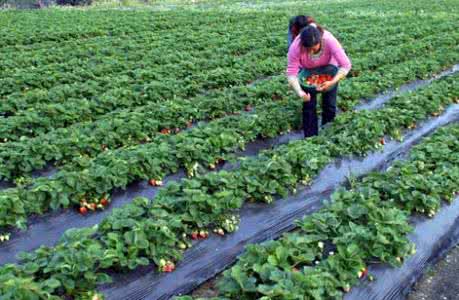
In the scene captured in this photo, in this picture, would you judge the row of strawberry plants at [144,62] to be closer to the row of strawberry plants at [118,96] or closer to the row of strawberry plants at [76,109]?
the row of strawberry plants at [118,96]

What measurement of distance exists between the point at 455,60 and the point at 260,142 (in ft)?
20.5

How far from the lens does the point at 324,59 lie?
6035 millimetres

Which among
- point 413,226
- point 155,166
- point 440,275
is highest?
point 155,166

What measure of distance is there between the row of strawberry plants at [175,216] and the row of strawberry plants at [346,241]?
580 millimetres

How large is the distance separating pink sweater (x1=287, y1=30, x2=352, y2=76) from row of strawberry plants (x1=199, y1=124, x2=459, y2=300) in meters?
1.45

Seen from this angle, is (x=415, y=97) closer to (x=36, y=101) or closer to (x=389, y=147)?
(x=389, y=147)

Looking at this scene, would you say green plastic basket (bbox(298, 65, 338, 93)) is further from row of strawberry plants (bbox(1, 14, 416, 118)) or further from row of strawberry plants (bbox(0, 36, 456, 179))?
row of strawberry plants (bbox(1, 14, 416, 118))

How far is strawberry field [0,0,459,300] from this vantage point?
3.48 meters

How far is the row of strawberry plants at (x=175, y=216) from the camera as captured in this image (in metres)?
3.33

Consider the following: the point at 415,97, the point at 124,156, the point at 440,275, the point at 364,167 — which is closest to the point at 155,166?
the point at 124,156

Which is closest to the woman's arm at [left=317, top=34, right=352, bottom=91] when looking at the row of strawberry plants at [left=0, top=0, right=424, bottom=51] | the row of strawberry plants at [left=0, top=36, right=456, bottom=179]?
the row of strawberry plants at [left=0, top=36, right=456, bottom=179]

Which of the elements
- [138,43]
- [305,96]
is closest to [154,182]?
[305,96]

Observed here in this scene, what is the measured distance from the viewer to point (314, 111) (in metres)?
6.27

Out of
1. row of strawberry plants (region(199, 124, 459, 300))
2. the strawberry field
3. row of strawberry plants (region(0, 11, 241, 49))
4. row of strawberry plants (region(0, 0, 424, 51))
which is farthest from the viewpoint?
row of strawberry plants (region(0, 0, 424, 51))
